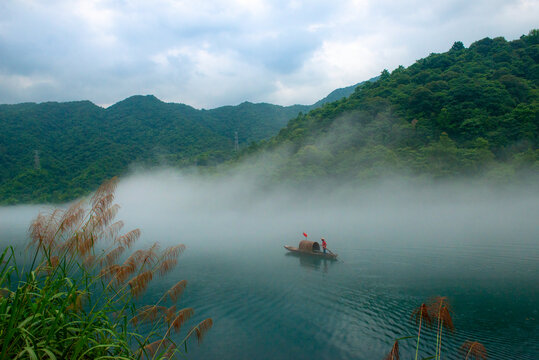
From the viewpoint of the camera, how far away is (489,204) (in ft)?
108

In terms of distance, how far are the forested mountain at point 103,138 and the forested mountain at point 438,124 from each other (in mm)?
29380

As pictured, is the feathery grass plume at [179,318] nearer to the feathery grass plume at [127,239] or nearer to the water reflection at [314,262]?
the feathery grass plume at [127,239]

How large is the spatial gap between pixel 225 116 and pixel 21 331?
108424 millimetres

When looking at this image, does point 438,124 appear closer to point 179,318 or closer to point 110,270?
point 179,318

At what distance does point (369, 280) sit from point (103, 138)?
79585mm

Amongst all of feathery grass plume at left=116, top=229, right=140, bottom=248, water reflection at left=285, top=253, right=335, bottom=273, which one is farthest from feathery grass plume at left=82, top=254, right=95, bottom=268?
water reflection at left=285, top=253, right=335, bottom=273

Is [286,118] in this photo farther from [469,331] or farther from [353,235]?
[469,331]

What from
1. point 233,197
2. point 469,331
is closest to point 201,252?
point 469,331

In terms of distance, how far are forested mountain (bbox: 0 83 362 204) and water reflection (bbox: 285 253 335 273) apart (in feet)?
161

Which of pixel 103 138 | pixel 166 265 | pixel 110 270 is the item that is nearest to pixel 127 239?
pixel 110 270

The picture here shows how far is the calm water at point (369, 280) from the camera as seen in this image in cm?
1105

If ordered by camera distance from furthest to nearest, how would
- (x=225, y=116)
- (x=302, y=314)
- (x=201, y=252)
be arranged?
1. (x=225, y=116)
2. (x=201, y=252)
3. (x=302, y=314)

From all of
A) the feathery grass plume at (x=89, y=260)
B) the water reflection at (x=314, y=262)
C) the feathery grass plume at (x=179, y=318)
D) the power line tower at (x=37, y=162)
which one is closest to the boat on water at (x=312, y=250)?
the water reflection at (x=314, y=262)

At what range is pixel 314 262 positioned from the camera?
2169 cm
